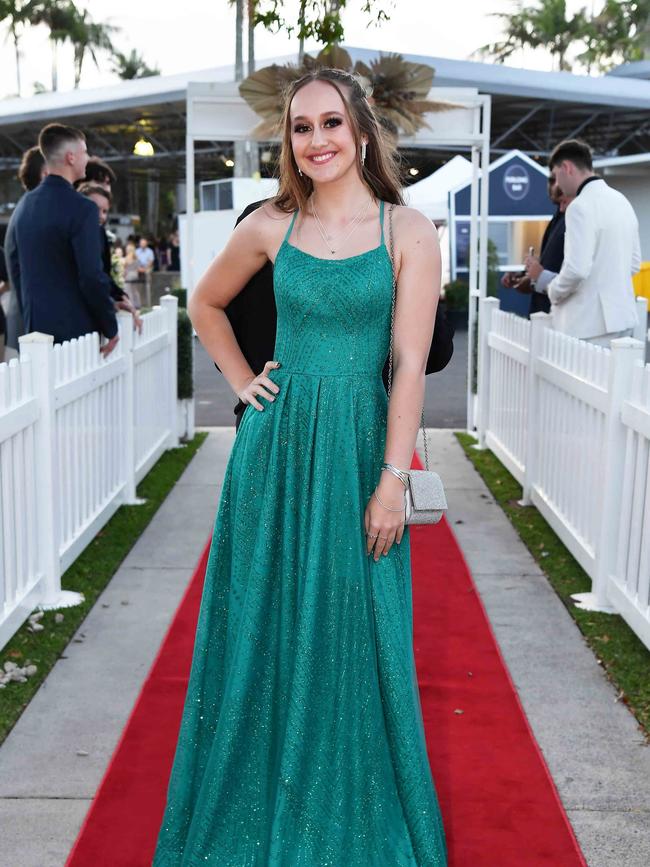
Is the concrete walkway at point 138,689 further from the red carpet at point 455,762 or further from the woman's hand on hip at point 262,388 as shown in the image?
the woman's hand on hip at point 262,388

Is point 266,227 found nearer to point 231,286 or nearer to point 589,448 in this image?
point 231,286

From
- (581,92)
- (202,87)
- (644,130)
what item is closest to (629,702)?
(202,87)

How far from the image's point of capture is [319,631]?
2.68 metres

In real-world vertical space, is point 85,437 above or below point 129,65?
below

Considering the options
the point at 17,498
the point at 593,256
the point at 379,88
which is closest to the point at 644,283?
the point at 379,88

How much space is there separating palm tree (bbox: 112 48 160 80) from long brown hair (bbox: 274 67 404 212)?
7849 cm

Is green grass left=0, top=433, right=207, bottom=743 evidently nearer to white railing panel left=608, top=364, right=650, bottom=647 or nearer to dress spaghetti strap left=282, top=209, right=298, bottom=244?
dress spaghetti strap left=282, top=209, right=298, bottom=244

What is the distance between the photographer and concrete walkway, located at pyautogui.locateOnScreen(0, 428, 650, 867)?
10.4 feet

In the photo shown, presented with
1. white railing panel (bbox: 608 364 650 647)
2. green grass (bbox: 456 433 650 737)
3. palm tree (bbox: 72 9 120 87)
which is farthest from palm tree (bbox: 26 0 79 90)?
white railing panel (bbox: 608 364 650 647)

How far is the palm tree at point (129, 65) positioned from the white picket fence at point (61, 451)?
244 feet

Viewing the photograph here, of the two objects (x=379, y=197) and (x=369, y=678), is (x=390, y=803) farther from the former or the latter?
(x=379, y=197)

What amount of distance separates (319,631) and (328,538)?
0.76 ft

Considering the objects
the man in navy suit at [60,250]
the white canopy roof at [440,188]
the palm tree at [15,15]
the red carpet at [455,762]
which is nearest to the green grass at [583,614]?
the red carpet at [455,762]

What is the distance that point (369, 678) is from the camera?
266 cm
